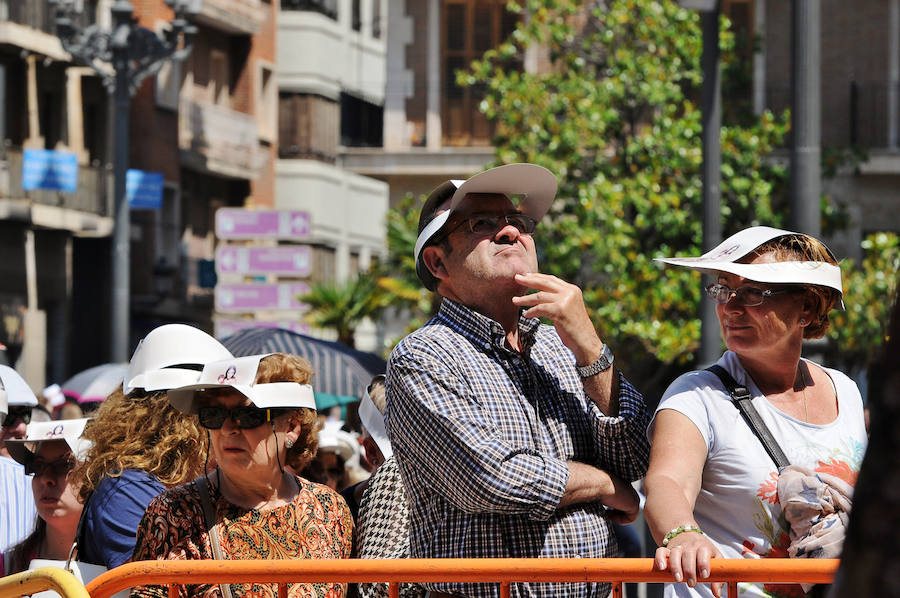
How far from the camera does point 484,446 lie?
13.9 ft

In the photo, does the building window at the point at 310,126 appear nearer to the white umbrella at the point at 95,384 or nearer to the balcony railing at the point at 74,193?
the balcony railing at the point at 74,193

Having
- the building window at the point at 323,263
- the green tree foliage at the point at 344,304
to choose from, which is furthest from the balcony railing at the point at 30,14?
the building window at the point at 323,263

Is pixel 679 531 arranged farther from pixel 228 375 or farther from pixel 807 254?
pixel 228 375

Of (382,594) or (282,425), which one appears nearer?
(382,594)

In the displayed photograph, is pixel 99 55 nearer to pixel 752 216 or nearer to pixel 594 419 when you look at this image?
pixel 752 216

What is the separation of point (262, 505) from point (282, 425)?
1.03ft

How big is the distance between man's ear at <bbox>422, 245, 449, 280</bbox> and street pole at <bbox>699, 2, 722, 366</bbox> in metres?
8.59

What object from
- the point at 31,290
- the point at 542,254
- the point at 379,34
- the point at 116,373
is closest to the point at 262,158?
the point at 379,34

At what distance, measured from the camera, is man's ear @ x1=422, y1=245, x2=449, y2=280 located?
475 centimetres

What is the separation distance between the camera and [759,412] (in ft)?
14.7

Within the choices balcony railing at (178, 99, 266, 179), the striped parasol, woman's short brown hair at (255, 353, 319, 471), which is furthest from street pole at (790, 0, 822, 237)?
balcony railing at (178, 99, 266, 179)

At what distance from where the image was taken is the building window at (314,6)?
1806 inches

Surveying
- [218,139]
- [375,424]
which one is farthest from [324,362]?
[218,139]

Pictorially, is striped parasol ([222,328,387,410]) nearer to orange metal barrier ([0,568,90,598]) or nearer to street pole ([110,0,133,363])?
orange metal barrier ([0,568,90,598])
